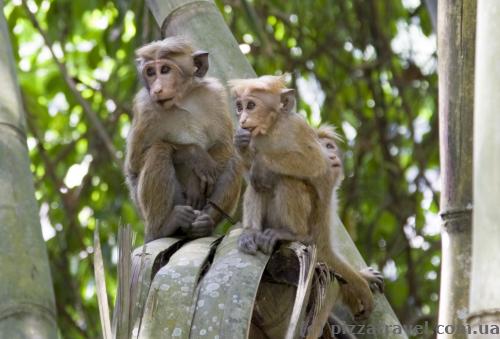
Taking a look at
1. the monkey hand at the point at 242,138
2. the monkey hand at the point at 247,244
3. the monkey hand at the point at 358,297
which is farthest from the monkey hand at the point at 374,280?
the monkey hand at the point at 247,244

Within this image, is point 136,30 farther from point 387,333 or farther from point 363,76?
point 387,333

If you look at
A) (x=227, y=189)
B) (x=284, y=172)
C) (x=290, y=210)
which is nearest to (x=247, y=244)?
(x=290, y=210)

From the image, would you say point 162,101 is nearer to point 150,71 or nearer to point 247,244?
point 150,71

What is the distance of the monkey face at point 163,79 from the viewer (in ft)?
17.9

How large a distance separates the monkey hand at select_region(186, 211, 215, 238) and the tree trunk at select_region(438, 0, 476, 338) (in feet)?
5.38

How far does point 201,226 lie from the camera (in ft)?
16.8

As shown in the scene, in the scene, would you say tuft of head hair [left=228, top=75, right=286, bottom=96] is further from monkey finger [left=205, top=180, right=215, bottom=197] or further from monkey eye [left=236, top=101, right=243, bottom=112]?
monkey finger [left=205, top=180, right=215, bottom=197]

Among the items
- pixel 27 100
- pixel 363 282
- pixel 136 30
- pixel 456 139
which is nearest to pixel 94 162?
pixel 27 100

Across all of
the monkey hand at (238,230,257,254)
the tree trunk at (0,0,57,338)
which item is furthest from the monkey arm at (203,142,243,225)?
the tree trunk at (0,0,57,338)

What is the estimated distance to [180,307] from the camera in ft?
10.4

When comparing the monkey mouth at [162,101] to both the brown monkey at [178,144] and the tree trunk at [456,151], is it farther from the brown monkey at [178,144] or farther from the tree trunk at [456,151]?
the tree trunk at [456,151]

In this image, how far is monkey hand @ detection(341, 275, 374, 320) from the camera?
4.49 metres

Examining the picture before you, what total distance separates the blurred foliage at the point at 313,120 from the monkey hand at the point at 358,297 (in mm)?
3782

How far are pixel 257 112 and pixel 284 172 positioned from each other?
30cm
